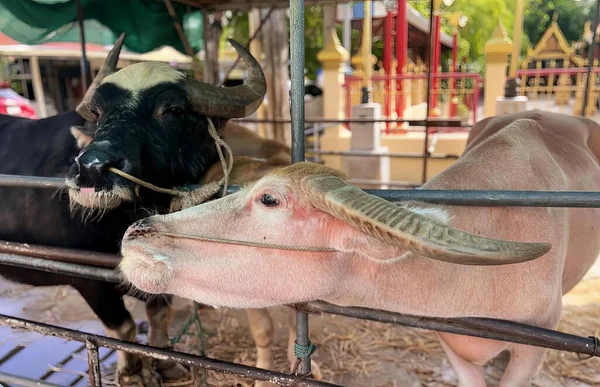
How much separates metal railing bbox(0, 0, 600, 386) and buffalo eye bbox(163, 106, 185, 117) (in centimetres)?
67

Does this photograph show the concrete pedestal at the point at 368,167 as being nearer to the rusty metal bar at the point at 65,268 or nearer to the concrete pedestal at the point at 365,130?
the concrete pedestal at the point at 365,130

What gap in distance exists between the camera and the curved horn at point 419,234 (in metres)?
1.16

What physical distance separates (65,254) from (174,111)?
919 mm

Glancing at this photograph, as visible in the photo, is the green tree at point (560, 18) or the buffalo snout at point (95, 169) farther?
the green tree at point (560, 18)

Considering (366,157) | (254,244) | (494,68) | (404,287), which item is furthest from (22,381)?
(494,68)

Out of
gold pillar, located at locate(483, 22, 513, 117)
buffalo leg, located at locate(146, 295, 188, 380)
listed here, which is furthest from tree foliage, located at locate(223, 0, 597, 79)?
buffalo leg, located at locate(146, 295, 188, 380)

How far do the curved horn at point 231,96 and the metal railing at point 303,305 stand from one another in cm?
67

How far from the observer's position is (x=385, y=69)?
10.8m

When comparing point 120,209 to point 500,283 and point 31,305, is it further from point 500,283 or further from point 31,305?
point 31,305

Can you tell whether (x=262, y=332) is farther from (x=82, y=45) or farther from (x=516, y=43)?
(x=516, y=43)

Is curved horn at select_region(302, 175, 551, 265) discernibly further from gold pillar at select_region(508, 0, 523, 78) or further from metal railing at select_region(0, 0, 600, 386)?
gold pillar at select_region(508, 0, 523, 78)

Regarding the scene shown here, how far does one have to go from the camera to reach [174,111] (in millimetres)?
2506

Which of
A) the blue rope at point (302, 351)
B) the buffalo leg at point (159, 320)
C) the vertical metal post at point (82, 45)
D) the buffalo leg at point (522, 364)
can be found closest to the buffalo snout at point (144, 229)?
the blue rope at point (302, 351)

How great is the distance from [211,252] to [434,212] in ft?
2.57
